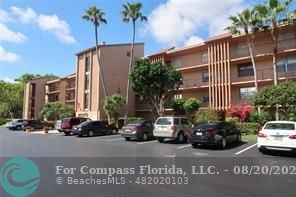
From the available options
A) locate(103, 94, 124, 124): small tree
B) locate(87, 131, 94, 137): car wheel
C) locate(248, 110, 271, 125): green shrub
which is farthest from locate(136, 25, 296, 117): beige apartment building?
locate(87, 131, 94, 137): car wheel

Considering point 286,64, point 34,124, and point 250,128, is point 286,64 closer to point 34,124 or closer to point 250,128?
point 250,128

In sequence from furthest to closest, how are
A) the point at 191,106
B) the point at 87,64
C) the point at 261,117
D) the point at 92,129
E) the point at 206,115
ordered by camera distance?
the point at 87,64
the point at 191,106
the point at 206,115
the point at 92,129
the point at 261,117

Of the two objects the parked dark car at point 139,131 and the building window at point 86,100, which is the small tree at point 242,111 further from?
the building window at point 86,100

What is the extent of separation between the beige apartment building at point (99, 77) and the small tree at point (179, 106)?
9.43 m

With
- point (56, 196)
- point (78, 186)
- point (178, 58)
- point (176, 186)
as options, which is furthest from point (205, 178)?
point (178, 58)

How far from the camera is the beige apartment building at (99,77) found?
3825 centimetres

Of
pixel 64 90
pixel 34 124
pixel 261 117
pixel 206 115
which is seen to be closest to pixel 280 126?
pixel 261 117

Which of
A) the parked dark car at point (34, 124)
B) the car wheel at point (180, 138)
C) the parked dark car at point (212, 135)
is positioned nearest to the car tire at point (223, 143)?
the parked dark car at point (212, 135)

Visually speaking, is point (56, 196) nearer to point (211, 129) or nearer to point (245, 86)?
point (211, 129)

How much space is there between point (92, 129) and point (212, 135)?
44.7 feet

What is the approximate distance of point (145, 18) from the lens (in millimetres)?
35188

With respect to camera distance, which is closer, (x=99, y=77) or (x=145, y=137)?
(x=145, y=137)

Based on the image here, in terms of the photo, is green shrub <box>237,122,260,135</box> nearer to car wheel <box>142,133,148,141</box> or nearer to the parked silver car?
the parked silver car

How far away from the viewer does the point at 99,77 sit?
125 feet
